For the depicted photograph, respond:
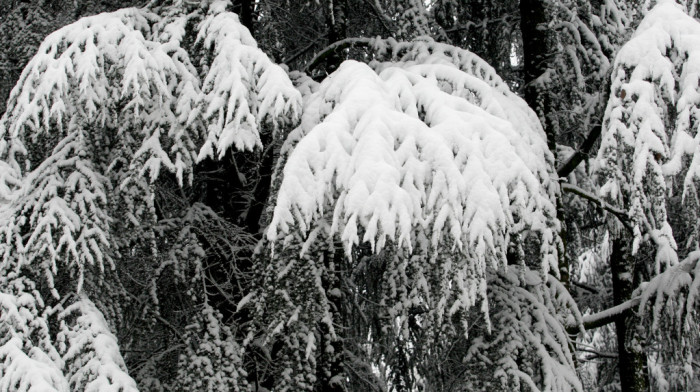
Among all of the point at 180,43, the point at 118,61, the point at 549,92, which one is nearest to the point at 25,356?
the point at 118,61

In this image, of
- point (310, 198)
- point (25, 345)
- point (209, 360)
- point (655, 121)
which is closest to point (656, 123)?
point (655, 121)

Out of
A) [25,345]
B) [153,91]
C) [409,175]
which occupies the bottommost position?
[25,345]

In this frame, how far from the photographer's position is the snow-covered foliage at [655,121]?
3.09 meters

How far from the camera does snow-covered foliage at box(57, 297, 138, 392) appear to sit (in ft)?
11.5

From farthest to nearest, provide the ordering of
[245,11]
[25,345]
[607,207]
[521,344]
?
[245,11]
[607,207]
[521,344]
[25,345]

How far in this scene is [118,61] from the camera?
3.65 meters

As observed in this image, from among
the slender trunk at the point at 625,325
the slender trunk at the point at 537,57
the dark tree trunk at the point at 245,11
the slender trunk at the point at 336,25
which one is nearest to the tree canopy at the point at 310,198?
the slender trunk at the point at 336,25

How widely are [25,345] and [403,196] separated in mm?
2117

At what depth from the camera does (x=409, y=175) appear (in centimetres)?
290

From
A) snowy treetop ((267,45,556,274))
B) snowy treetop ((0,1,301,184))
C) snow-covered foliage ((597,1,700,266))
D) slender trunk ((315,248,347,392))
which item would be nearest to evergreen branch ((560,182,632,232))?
snow-covered foliage ((597,1,700,266))

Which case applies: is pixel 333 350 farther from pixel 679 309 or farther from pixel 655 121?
pixel 655 121

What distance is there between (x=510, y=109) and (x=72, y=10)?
145 inches

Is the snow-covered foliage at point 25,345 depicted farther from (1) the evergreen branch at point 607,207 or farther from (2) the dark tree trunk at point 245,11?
(1) the evergreen branch at point 607,207

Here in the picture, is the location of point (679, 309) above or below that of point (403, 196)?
below
